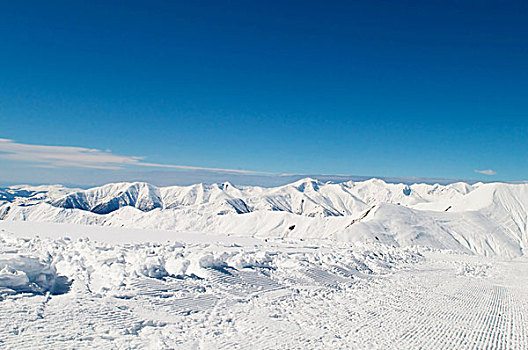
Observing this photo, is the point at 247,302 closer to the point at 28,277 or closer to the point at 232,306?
the point at 232,306

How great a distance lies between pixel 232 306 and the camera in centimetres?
975

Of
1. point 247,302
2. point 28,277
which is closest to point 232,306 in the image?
point 247,302

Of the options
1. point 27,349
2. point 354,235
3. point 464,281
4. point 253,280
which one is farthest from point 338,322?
point 354,235

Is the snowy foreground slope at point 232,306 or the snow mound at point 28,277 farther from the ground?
the snow mound at point 28,277

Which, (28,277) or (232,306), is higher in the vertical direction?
(28,277)

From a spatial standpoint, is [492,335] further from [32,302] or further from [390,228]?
→ [390,228]

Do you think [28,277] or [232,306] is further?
[232,306]

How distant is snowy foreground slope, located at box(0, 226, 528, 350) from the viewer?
23.7 ft

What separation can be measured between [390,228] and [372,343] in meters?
38.9

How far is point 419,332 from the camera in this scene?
891 cm

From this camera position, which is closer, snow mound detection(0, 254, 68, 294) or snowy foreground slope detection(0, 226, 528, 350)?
snowy foreground slope detection(0, 226, 528, 350)

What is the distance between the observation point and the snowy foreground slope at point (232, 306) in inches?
284

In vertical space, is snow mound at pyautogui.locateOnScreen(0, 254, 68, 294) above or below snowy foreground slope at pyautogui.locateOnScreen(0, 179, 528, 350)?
above

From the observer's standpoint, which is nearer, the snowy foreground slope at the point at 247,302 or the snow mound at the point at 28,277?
the snowy foreground slope at the point at 247,302
